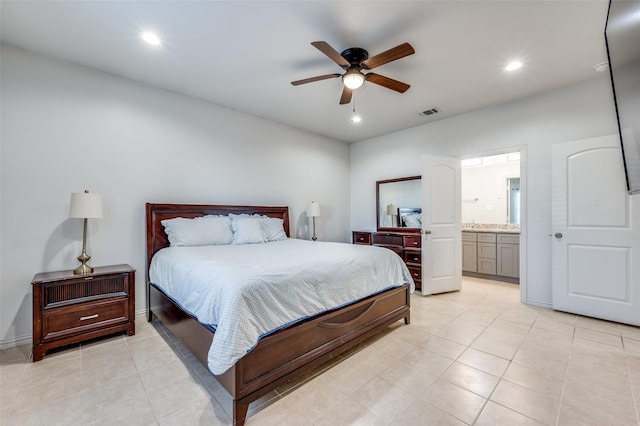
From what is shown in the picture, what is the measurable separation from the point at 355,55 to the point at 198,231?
2.53 metres

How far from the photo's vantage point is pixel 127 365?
7.00 ft

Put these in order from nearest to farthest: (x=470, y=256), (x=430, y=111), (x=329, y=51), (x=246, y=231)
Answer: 1. (x=329, y=51)
2. (x=246, y=231)
3. (x=430, y=111)
4. (x=470, y=256)

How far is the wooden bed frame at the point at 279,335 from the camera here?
1.59 meters

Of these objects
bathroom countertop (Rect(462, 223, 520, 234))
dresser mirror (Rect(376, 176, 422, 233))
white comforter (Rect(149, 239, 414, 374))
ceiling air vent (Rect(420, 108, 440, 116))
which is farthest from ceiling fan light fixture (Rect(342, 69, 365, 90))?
bathroom countertop (Rect(462, 223, 520, 234))

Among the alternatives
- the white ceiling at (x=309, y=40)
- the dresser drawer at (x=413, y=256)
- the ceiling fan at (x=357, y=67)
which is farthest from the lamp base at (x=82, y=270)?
the dresser drawer at (x=413, y=256)

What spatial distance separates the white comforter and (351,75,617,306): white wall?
2.17 metres

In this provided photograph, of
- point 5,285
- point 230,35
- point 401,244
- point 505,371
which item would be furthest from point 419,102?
point 5,285

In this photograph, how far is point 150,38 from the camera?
7.84 ft

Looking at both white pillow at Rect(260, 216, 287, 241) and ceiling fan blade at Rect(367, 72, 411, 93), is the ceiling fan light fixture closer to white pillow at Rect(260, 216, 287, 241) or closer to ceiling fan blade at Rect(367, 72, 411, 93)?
ceiling fan blade at Rect(367, 72, 411, 93)

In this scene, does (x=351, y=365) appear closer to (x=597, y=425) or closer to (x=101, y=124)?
(x=597, y=425)

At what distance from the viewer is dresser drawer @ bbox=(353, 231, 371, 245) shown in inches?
199

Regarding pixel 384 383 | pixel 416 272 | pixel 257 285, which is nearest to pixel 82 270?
pixel 257 285

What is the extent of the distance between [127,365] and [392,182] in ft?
14.7

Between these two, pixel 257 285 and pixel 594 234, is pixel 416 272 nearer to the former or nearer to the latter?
pixel 594 234
